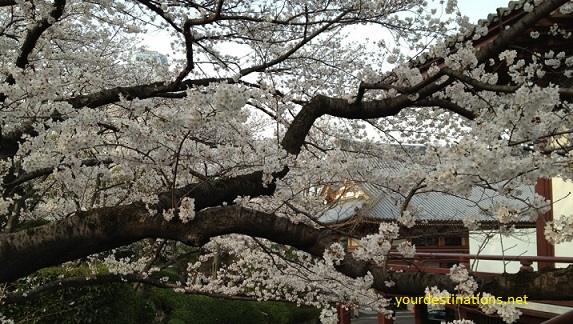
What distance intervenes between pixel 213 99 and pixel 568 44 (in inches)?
212

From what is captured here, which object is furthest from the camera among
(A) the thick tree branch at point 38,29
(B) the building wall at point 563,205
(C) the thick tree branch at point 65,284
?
(B) the building wall at point 563,205

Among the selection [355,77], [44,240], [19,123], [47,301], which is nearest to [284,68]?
[355,77]

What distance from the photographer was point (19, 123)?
3877mm

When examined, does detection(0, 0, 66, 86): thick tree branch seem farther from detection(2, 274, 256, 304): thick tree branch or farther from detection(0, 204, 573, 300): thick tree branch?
detection(2, 274, 256, 304): thick tree branch

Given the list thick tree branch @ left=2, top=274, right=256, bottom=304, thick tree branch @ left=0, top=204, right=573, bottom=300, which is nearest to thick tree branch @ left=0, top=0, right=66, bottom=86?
thick tree branch @ left=0, top=204, right=573, bottom=300

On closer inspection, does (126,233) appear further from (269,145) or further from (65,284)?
(65,284)

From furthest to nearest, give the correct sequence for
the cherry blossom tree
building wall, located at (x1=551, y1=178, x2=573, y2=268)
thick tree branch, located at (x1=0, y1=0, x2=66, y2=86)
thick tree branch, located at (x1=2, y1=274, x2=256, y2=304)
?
building wall, located at (x1=551, y1=178, x2=573, y2=268) → thick tree branch, located at (x1=2, y1=274, x2=256, y2=304) → thick tree branch, located at (x1=0, y1=0, x2=66, y2=86) → the cherry blossom tree

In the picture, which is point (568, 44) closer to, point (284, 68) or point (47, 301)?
point (284, 68)

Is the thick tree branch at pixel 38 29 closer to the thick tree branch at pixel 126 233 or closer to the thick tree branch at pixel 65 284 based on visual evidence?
the thick tree branch at pixel 126 233

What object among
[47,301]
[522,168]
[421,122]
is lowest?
[47,301]

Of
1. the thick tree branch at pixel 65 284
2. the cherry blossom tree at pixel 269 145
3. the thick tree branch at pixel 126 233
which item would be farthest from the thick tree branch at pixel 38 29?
the thick tree branch at pixel 65 284

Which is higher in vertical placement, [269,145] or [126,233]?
[269,145]

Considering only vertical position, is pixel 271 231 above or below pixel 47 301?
above

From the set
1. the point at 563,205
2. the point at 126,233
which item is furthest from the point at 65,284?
A: the point at 563,205
